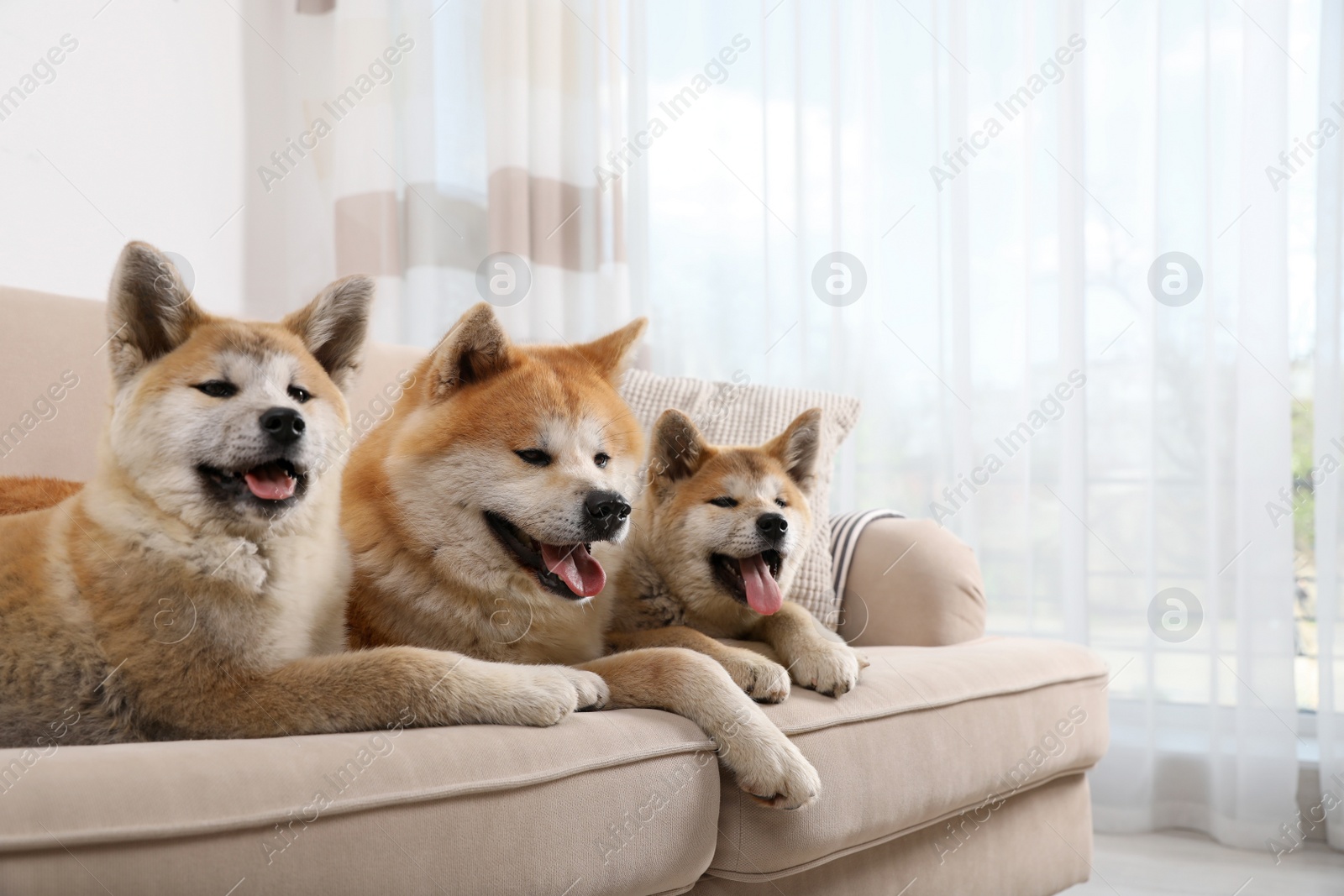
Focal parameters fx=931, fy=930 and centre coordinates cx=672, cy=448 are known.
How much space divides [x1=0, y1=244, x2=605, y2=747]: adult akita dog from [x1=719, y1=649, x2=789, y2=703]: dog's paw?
0.29 metres

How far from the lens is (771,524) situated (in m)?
1.52

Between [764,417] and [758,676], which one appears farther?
[764,417]

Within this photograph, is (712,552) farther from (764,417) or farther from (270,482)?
(270,482)

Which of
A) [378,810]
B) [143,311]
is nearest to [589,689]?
[378,810]

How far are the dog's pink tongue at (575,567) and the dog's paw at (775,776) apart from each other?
0.30 m

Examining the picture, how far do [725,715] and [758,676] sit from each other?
0.15 metres

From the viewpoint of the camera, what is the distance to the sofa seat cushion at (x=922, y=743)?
1.19 metres

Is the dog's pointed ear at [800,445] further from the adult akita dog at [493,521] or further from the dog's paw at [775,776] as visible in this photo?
the dog's paw at [775,776]

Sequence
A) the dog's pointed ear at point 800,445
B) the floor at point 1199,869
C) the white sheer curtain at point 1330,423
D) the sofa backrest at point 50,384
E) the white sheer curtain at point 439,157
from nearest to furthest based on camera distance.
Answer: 1. the sofa backrest at point 50,384
2. the dog's pointed ear at point 800,445
3. the floor at point 1199,869
4. the white sheer curtain at point 1330,423
5. the white sheer curtain at point 439,157

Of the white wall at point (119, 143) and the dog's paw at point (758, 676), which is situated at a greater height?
the white wall at point (119, 143)

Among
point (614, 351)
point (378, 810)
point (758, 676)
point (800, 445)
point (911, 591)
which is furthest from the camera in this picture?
point (911, 591)

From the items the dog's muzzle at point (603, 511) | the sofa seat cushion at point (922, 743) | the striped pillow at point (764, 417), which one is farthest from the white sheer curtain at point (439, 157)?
the dog's muzzle at point (603, 511)

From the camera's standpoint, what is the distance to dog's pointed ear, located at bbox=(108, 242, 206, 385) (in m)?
1.02

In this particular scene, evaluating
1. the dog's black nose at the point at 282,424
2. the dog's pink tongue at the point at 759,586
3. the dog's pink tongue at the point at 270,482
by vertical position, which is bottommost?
the dog's pink tongue at the point at 759,586
